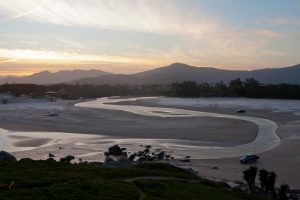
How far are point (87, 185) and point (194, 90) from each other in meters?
148

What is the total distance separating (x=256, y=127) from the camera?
60.8 m

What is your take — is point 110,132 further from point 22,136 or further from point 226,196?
point 226,196

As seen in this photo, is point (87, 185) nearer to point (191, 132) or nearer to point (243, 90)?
point (191, 132)

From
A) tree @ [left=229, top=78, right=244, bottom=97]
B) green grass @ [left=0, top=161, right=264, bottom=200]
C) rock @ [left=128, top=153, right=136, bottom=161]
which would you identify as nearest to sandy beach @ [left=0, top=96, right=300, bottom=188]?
rock @ [left=128, top=153, right=136, bottom=161]

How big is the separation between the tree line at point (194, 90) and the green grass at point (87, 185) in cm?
11913

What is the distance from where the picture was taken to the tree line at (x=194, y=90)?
139 metres

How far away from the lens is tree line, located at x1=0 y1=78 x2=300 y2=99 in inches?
5472

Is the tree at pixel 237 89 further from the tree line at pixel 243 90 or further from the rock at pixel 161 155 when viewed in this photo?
the rock at pixel 161 155

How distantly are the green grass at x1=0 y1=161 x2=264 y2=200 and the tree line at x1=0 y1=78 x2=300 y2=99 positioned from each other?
119 meters

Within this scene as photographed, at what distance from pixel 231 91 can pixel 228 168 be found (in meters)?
118

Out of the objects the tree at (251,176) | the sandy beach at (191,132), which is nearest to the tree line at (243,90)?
the sandy beach at (191,132)

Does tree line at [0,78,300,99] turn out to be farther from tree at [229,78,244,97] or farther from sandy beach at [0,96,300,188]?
sandy beach at [0,96,300,188]

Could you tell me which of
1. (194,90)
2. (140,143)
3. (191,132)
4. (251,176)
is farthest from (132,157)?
(194,90)

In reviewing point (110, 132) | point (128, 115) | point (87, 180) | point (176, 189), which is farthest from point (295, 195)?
point (128, 115)
